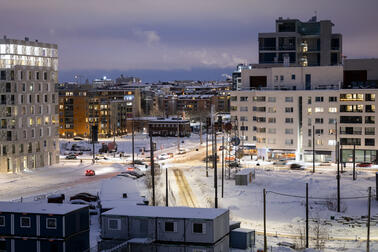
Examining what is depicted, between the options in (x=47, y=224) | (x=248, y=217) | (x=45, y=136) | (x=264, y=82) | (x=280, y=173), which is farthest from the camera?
(x=264, y=82)

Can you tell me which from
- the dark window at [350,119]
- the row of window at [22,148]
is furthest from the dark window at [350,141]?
the row of window at [22,148]

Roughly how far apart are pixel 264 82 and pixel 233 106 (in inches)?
316

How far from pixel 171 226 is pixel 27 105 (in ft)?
182

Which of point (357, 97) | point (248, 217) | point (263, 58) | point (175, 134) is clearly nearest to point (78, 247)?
point (248, 217)

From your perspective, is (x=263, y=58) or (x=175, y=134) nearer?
(x=263, y=58)

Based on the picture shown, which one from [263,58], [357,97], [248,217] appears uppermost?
[263,58]

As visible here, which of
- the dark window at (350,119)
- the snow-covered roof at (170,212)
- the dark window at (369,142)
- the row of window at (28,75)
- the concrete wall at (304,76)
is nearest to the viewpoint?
the snow-covered roof at (170,212)

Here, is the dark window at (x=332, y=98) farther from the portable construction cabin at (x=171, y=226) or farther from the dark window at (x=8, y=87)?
the portable construction cabin at (x=171, y=226)

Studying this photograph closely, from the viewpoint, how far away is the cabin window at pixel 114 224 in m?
35.1

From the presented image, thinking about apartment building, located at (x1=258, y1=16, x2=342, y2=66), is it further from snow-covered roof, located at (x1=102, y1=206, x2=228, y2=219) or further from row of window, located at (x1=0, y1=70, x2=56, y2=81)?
snow-covered roof, located at (x1=102, y1=206, x2=228, y2=219)

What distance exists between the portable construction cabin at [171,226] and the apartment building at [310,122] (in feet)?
182

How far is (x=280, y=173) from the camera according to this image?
7731 cm

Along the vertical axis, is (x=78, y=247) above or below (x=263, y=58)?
below

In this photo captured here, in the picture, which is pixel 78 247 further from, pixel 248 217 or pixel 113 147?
pixel 113 147
